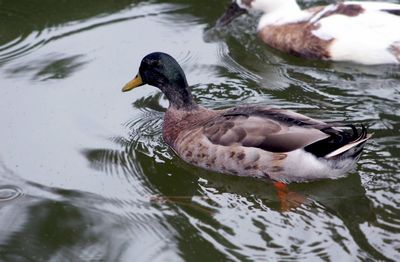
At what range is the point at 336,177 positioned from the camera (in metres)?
5.96

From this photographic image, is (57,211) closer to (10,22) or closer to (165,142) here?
(165,142)

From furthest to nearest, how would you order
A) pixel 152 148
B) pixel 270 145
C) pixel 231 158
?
pixel 152 148, pixel 231 158, pixel 270 145

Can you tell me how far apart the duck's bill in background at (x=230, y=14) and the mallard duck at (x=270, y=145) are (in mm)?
2516

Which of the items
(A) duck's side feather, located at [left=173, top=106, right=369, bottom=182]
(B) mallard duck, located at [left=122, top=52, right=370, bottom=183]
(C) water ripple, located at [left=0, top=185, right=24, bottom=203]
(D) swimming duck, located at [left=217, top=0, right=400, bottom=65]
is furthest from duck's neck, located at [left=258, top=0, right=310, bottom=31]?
(C) water ripple, located at [left=0, top=185, right=24, bottom=203]

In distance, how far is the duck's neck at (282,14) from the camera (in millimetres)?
8375

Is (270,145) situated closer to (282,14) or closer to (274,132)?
(274,132)

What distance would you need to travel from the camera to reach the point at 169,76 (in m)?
6.59

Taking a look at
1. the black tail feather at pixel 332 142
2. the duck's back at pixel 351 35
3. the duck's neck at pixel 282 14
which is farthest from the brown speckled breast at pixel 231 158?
the duck's neck at pixel 282 14

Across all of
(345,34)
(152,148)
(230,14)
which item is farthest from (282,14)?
(152,148)

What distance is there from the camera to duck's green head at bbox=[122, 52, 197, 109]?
21.5 feet

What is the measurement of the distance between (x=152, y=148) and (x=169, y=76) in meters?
0.58

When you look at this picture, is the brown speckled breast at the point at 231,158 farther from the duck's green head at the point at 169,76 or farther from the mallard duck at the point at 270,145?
the duck's green head at the point at 169,76

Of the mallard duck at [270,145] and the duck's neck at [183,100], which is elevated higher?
the duck's neck at [183,100]

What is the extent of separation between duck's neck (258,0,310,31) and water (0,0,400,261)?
0.25 m
